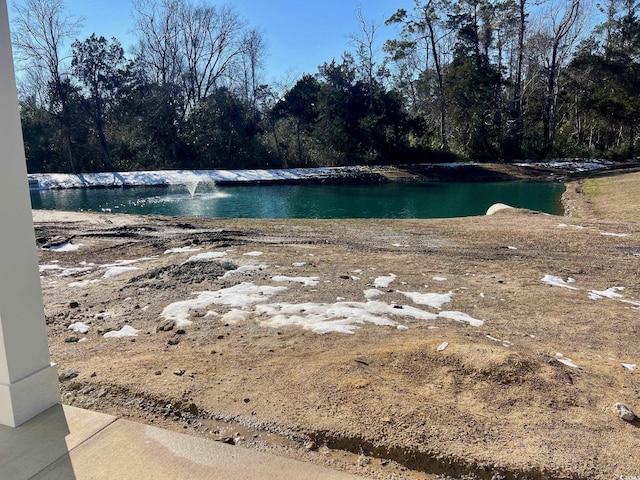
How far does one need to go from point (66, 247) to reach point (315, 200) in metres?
12.3

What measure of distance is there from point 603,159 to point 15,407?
33.8 m

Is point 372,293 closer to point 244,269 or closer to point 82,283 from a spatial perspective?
point 244,269

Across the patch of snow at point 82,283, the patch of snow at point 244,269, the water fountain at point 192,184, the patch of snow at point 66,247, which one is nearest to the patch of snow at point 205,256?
the patch of snow at point 244,269

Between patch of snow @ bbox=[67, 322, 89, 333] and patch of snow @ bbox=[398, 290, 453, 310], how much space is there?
9.42 feet

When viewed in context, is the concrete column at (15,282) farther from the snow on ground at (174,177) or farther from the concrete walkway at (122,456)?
the snow on ground at (174,177)

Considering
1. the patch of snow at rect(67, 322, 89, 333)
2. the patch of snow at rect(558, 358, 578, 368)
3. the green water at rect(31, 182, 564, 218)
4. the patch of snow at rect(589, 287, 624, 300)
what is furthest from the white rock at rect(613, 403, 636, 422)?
the green water at rect(31, 182, 564, 218)

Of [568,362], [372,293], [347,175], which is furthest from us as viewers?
[347,175]

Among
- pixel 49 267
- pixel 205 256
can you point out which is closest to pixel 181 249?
pixel 205 256

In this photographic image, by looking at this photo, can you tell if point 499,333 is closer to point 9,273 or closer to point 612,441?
point 612,441

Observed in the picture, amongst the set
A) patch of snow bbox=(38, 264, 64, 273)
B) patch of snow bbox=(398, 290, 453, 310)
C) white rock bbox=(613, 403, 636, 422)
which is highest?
patch of snow bbox=(38, 264, 64, 273)

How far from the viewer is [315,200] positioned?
18.4m

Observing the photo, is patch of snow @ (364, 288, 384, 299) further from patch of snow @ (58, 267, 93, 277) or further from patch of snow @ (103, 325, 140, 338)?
patch of snow @ (58, 267, 93, 277)

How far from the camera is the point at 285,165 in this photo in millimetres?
28469

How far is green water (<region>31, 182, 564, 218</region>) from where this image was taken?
15344mm
